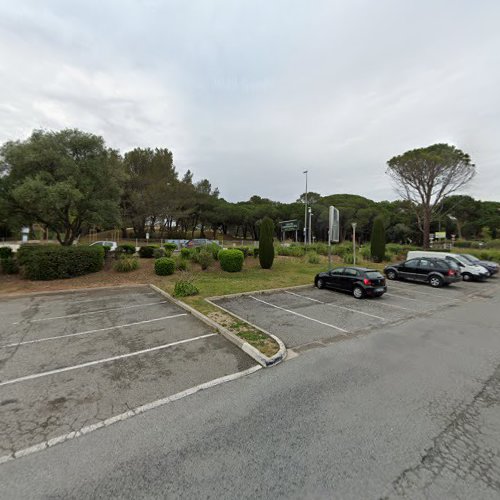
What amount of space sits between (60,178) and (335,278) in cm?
1487

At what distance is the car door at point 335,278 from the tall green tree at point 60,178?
510 inches

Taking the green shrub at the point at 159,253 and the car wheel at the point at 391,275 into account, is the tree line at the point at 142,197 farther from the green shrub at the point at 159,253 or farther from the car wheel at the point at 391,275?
the car wheel at the point at 391,275

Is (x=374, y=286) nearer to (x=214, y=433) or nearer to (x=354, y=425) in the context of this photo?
(x=354, y=425)

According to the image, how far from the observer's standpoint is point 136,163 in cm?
3881

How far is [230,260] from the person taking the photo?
49.6 feet

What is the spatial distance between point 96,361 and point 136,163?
132 ft

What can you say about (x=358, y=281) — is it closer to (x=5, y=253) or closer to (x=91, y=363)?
(x=91, y=363)

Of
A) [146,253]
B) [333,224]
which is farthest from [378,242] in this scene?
[146,253]

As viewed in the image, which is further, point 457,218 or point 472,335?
point 457,218

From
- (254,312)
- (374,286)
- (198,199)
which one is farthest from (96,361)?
(198,199)

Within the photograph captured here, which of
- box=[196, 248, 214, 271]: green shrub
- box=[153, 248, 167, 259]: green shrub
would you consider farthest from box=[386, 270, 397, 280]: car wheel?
box=[153, 248, 167, 259]: green shrub

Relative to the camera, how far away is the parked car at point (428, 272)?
12.8 metres

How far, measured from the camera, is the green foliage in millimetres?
12297

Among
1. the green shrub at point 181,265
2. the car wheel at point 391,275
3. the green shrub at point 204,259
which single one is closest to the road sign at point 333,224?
the car wheel at point 391,275
